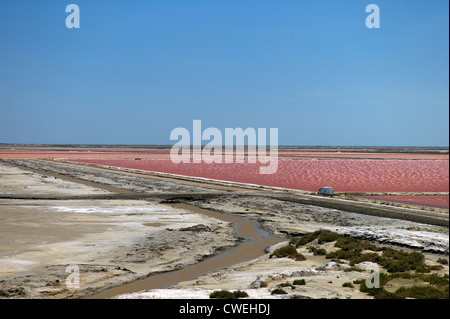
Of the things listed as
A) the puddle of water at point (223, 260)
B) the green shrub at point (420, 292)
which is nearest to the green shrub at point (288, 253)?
the puddle of water at point (223, 260)

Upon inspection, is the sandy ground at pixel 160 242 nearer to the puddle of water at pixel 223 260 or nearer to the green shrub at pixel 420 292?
the puddle of water at pixel 223 260

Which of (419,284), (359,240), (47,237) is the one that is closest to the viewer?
(419,284)

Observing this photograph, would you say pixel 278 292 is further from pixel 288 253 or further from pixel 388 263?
pixel 288 253

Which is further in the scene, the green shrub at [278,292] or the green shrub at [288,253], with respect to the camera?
the green shrub at [288,253]

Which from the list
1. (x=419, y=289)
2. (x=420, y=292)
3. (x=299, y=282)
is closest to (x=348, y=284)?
(x=299, y=282)

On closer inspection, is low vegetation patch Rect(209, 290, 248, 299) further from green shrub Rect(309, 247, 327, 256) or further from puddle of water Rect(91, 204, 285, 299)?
green shrub Rect(309, 247, 327, 256)
